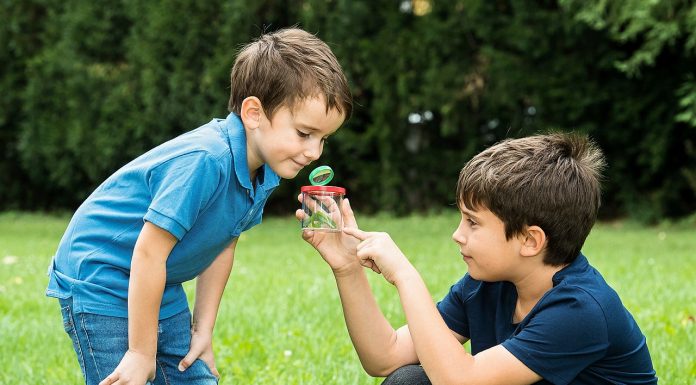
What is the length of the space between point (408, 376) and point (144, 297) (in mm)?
810

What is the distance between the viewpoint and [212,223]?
2559 mm

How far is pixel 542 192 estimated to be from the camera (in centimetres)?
238

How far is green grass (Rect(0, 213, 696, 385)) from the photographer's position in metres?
3.82

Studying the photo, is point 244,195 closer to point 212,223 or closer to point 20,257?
point 212,223

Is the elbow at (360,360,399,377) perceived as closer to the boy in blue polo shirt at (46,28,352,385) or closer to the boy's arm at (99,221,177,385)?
the boy in blue polo shirt at (46,28,352,385)

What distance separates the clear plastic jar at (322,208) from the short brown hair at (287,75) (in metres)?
0.24

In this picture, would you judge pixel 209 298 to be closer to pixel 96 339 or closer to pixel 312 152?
pixel 96 339

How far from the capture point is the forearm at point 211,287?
2881mm

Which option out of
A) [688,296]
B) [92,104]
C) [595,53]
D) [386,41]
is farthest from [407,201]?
[688,296]

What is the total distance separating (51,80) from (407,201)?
20.0 ft

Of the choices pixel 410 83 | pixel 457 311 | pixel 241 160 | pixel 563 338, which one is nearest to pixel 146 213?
pixel 241 160

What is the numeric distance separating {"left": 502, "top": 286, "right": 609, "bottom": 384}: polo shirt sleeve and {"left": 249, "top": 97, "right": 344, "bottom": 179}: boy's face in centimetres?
78

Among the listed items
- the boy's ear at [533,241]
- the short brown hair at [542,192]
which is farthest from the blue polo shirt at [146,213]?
the boy's ear at [533,241]

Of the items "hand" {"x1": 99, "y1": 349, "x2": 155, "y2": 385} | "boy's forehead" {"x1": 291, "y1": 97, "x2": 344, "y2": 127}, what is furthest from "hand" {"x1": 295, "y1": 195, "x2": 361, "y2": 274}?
"hand" {"x1": 99, "y1": 349, "x2": 155, "y2": 385}
